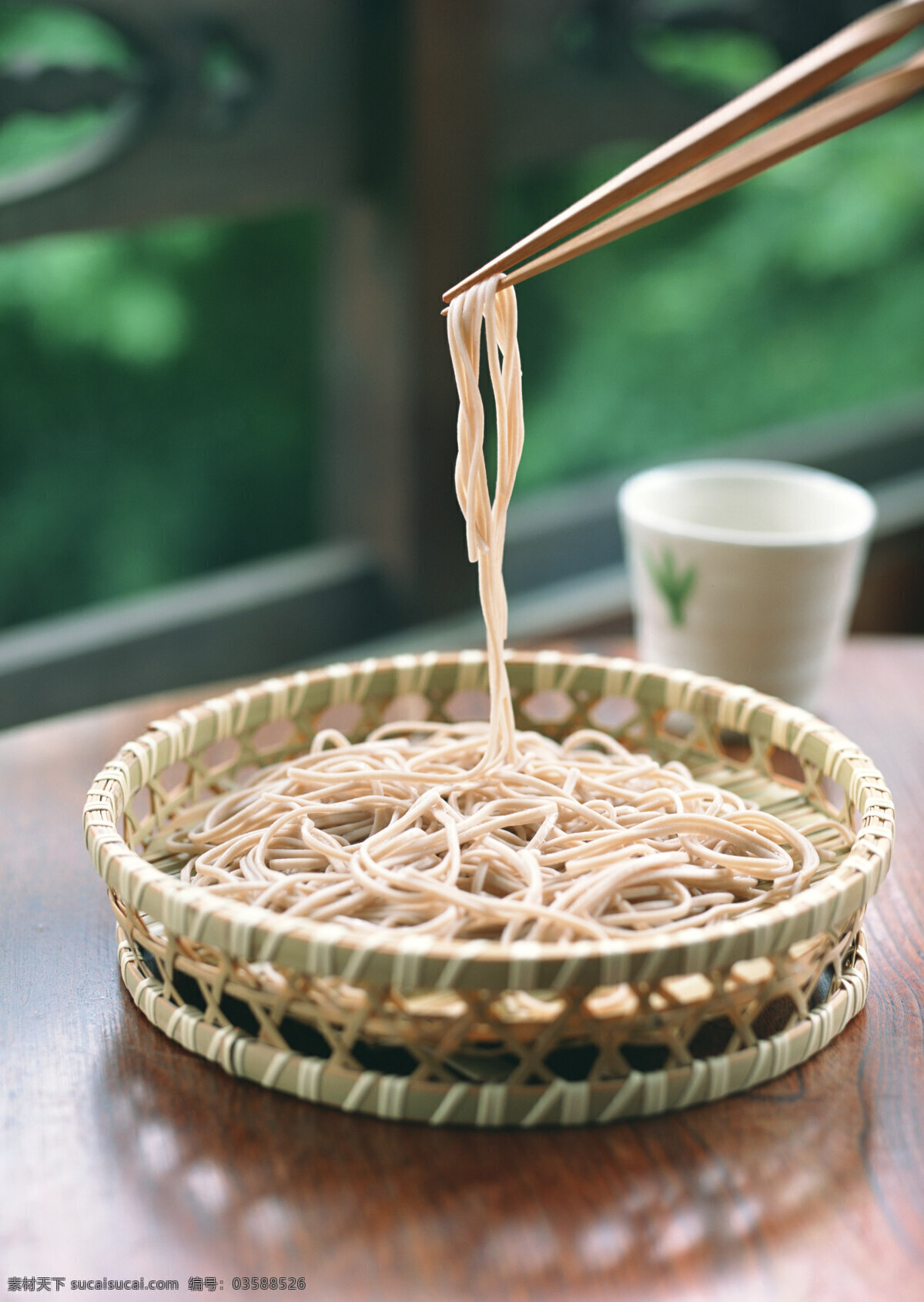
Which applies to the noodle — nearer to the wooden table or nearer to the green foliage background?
the wooden table

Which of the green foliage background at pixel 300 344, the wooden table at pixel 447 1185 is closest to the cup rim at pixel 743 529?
the wooden table at pixel 447 1185

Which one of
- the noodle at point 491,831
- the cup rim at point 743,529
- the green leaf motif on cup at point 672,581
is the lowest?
the green leaf motif on cup at point 672,581

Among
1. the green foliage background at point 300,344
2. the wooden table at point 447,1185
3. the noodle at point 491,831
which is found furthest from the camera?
the green foliage background at point 300,344

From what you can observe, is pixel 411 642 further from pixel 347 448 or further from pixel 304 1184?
pixel 304 1184

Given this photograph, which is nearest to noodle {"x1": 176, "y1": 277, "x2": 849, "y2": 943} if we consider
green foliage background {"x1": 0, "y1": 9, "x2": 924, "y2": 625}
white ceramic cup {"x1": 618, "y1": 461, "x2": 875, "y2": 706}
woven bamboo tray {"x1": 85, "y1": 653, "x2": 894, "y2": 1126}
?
woven bamboo tray {"x1": 85, "y1": 653, "x2": 894, "y2": 1126}

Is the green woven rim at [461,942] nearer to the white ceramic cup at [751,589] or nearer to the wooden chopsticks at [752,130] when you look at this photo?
the white ceramic cup at [751,589]

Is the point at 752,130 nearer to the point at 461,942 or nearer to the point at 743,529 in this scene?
the point at 461,942

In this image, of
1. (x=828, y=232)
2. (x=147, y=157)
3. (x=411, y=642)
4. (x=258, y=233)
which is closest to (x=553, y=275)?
(x=258, y=233)
